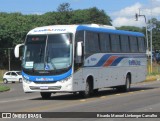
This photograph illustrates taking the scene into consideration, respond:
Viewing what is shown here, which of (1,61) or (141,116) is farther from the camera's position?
(1,61)

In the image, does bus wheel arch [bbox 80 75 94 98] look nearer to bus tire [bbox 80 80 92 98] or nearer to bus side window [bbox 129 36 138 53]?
bus tire [bbox 80 80 92 98]

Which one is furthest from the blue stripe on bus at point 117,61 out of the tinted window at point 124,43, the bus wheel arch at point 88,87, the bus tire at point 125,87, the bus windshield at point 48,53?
the bus windshield at point 48,53

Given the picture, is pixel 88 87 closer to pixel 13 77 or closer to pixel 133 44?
pixel 133 44

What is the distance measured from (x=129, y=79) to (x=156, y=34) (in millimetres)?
86601

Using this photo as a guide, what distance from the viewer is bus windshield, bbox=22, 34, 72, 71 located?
22.1 metres

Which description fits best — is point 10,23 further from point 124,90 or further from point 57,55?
point 57,55

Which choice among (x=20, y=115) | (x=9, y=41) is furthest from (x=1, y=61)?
(x=20, y=115)

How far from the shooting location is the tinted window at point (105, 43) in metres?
25.2

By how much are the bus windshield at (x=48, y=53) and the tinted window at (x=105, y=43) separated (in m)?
3.32

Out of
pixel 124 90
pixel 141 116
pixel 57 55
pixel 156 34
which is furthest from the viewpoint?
pixel 156 34

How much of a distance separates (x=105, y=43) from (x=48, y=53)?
4.48 metres

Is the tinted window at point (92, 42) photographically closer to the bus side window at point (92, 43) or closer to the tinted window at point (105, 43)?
the bus side window at point (92, 43)

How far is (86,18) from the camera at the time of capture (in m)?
115

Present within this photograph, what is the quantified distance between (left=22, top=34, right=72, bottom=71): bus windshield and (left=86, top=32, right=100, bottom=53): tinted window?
156 centimetres
